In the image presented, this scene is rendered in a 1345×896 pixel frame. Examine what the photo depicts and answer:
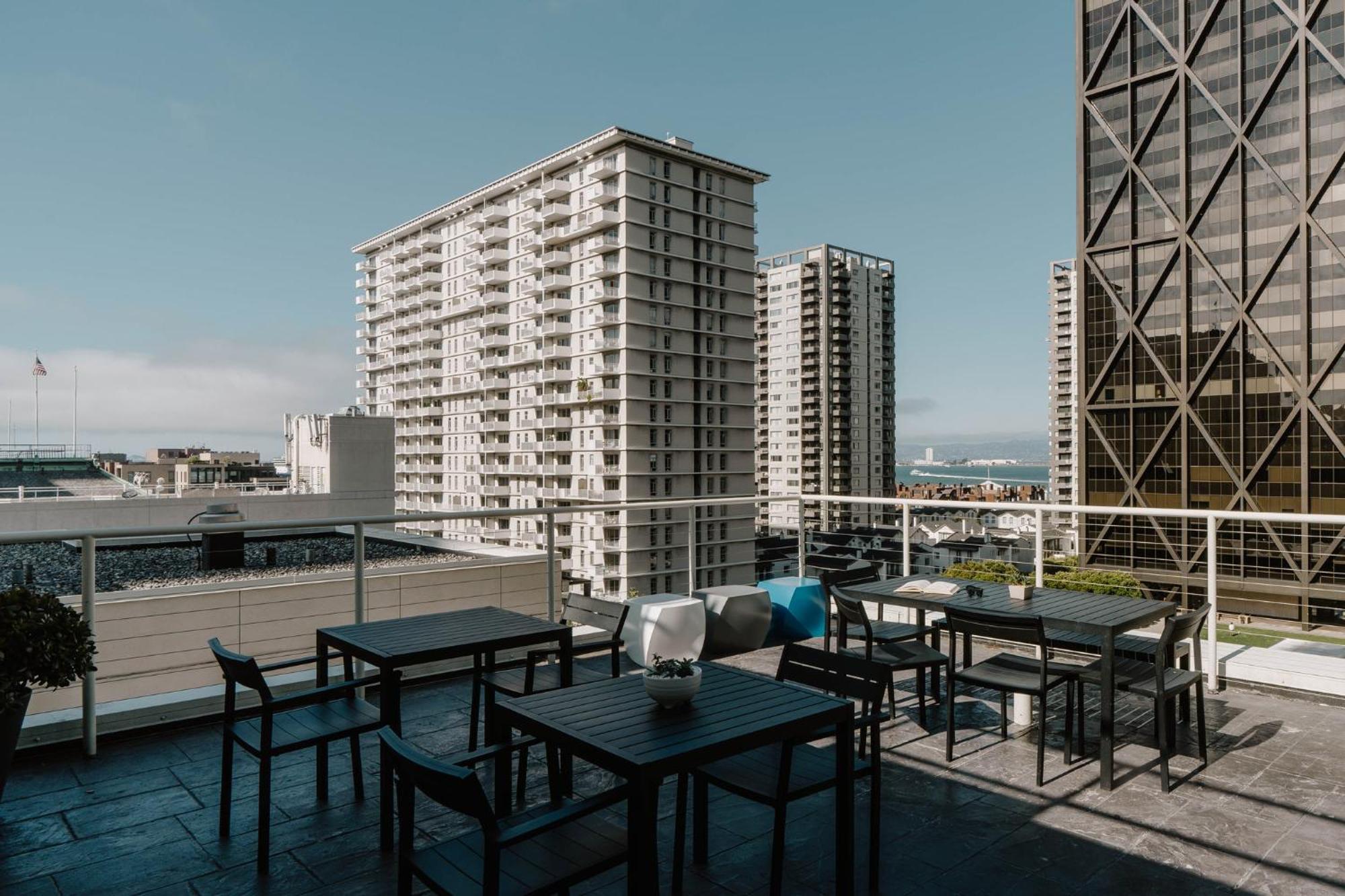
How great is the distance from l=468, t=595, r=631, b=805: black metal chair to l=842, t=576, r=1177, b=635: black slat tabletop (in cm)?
145

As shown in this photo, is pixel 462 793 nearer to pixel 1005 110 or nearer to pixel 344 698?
pixel 344 698

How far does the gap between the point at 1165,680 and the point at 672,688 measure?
A: 252cm

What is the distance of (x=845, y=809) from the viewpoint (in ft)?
7.98

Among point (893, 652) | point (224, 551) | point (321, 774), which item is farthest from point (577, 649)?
point (224, 551)

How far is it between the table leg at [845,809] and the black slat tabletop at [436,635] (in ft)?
4.88

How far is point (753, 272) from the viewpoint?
6769 centimetres

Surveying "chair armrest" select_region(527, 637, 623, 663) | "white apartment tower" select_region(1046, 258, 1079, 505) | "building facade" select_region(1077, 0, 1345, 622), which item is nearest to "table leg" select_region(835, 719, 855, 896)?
"chair armrest" select_region(527, 637, 623, 663)

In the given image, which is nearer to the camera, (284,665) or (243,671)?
(243,671)

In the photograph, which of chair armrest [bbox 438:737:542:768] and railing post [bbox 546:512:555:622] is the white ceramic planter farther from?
railing post [bbox 546:512:555:622]

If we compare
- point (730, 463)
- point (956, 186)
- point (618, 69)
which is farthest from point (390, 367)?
point (956, 186)

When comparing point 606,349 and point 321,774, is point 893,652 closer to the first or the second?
point 321,774

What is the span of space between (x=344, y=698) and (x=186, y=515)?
30229 millimetres

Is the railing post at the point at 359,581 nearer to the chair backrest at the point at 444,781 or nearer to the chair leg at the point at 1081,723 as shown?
the chair backrest at the point at 444,781

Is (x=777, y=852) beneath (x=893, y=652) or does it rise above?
beneath
